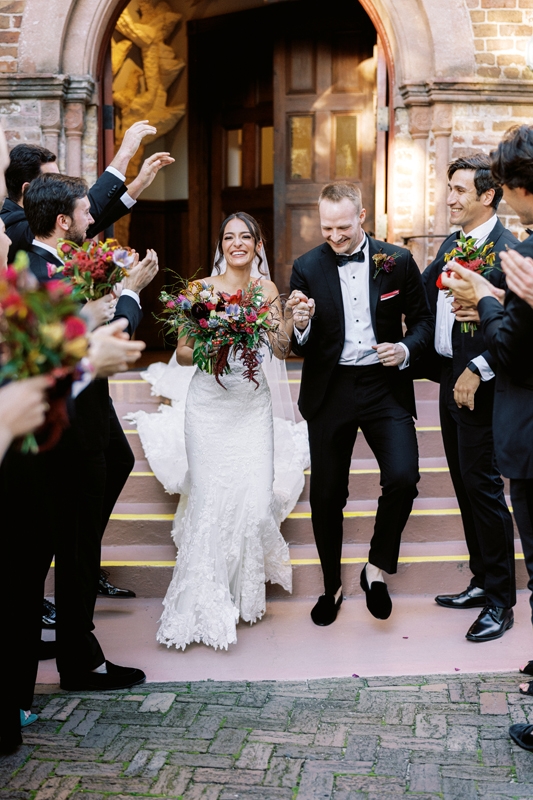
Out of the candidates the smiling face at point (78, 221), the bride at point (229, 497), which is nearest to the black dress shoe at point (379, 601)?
the bride at point (229, 497)

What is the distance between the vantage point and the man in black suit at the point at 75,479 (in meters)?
3.73

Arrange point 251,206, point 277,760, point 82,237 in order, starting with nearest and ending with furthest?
point 277,760 < point 82,237 < point 251,206

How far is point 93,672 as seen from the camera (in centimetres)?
393

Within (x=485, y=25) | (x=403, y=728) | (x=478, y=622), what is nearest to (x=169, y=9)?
(x=485, y=25)

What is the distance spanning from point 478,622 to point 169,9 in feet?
26.6

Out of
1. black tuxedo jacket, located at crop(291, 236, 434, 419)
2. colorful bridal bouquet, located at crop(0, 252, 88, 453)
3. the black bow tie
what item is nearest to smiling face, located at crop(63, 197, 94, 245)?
black tuxedo jacket, located at crop(291, 236, 434, 419)

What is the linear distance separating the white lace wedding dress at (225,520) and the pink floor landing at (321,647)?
0.12 meters

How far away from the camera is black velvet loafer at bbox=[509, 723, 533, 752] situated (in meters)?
3.34

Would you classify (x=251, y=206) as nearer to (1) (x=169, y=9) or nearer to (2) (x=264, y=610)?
(1) (x=169, y=9)

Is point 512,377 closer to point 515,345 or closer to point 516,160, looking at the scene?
point 515,345

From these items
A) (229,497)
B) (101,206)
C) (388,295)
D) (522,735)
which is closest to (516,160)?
(388,295)

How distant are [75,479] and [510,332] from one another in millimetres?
1890

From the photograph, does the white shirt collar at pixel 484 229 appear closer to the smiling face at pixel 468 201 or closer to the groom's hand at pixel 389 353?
the smiling face at pixel 468 201

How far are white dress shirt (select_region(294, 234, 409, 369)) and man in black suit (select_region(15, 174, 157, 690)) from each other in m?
1.16
